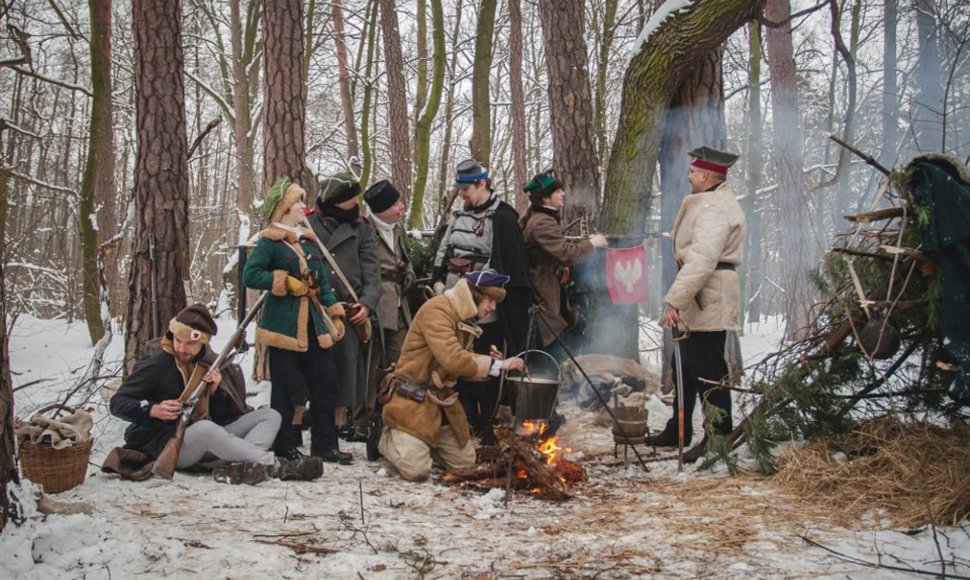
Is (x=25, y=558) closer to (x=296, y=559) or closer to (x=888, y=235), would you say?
(x=296, y=559)

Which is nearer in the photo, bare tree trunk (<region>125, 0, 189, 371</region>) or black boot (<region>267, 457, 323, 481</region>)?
black boot (<region>267, 457, 323, 481</region>)

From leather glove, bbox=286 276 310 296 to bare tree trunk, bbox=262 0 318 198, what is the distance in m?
2.49

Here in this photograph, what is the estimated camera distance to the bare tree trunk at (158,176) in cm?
603

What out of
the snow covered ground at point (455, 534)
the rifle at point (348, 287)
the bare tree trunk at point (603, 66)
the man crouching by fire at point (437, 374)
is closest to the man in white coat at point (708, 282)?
the snow covered ground at point (455, 534)

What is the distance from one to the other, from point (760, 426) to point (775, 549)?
1440 millimetres

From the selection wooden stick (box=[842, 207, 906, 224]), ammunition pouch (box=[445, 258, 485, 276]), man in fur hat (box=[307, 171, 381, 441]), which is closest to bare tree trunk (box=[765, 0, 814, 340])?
ammunition pouch (box=[445, 258, 485, 276])

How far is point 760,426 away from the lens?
4.51 m

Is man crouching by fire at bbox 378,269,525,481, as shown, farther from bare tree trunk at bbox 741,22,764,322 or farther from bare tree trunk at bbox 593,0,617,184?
bare tree trunk at bbox 593,0,617,184

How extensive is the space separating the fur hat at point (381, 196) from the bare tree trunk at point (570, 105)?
7.77ft

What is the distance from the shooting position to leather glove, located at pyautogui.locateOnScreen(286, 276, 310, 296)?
→ 16.7ft

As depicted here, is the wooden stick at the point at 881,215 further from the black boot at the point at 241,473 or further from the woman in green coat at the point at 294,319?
the black boot at the point at 241,473

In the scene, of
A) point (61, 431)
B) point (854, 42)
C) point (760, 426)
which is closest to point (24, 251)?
point (61, 431)

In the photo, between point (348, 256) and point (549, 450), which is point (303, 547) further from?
point (348, 256)

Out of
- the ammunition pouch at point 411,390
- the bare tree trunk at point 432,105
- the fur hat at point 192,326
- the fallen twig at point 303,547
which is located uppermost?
the bare tree trunk at point 432,105
